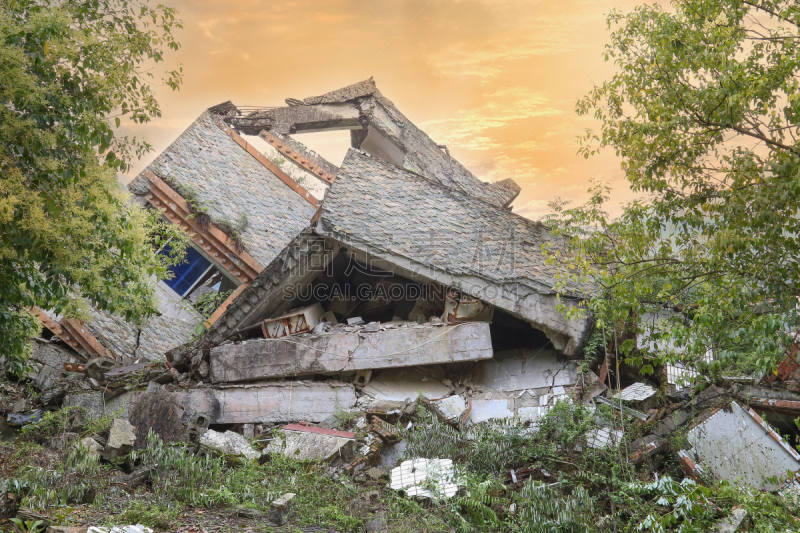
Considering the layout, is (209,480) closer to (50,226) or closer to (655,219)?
(50,226)

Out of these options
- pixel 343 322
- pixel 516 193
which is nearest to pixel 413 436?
pixel 343 322

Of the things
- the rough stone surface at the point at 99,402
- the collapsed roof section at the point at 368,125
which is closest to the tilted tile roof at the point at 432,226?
the rough stone surface at the point at 99,402

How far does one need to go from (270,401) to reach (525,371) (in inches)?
139

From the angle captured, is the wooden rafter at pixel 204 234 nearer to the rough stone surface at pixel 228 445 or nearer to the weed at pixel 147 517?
the rough stone surface at pixel 228 445

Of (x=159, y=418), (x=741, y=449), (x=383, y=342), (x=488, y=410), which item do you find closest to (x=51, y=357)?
(x=159, y=418)

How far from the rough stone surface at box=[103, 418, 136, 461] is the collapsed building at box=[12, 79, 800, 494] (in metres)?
0.42

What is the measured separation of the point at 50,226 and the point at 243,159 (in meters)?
9.08

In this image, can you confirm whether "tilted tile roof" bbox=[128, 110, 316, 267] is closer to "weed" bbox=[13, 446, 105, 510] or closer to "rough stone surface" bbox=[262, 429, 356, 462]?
"rough stone surface" bbox=[262, 429, 356, 462]

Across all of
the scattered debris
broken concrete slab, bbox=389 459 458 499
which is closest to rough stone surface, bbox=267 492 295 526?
the scattered debris

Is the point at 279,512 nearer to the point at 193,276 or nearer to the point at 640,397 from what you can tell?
the point at 640,397

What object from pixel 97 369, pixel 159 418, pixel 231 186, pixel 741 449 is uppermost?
pixel 231 186

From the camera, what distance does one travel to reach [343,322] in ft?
30.1

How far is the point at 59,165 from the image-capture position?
5555 mm

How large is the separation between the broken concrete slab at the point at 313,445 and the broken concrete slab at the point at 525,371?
2211mm
